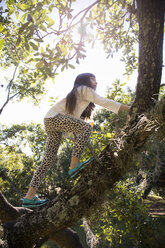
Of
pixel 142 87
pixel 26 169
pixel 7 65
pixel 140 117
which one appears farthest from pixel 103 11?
pixel 26 169

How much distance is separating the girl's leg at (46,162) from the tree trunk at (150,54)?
1.34 m

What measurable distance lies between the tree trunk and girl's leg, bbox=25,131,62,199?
134cm

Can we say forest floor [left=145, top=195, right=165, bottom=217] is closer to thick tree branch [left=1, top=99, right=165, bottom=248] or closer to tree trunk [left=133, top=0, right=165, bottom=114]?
thick tree branch [left=1, top=99, right=165, bottom=248]

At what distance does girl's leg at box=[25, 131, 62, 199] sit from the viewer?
98.5 inches

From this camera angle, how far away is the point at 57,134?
2.76 m

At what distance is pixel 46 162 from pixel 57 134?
48cm

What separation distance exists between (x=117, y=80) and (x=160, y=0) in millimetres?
1245

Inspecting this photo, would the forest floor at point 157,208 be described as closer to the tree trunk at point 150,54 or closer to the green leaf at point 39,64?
the tree trunk at point 150,54

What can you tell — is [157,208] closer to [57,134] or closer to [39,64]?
[57,134]

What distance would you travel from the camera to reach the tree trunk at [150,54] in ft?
7.32

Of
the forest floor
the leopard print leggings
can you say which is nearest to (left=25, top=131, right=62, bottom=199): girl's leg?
the leopard print leggings

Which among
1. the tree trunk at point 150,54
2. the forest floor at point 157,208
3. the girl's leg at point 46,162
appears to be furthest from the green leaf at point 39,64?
the forest floor at point 157,208

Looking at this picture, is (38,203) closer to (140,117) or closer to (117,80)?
(140,117)

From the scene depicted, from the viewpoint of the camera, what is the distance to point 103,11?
4.23 meters
